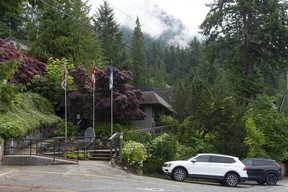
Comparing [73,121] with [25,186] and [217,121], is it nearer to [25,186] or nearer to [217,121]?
[217,121]

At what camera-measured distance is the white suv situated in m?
20.3

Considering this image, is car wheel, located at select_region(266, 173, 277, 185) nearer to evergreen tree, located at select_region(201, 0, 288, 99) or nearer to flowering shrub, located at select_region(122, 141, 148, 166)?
flowering shrub, located at select_region(122, 141, 148, 166)

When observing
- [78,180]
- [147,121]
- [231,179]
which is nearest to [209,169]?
[231,179]

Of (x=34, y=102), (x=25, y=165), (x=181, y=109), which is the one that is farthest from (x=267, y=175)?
(x=34, y=102)

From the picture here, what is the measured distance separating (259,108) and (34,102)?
20.3m

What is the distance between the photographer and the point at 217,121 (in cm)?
2745

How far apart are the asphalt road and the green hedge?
3424mm

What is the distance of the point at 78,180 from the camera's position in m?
16.2

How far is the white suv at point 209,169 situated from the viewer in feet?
66.7

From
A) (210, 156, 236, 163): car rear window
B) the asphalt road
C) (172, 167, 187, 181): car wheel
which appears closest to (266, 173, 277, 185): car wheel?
(210, 156, 236, 163): car rear window

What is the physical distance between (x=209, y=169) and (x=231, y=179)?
1.35 m

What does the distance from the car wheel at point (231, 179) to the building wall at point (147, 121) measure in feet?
46.5

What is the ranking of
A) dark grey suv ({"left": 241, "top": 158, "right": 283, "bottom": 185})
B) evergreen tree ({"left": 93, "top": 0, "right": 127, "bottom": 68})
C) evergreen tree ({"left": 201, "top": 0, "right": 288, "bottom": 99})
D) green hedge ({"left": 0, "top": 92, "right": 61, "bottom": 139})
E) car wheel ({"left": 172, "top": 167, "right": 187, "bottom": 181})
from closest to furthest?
car wheel ({"left": 172, "top": 167, "right": 187, "bottom": 181})
green hedge ({"left": 0, "top": 92, "right": 61, "bottom": 139})
dark grey suv ({"left": 241, "top": 158, "right": 283, "bottom": 185})
evergreen tree ({"left": 201, "top": 0, "right": 288, "bottom": 99})
evergreen tree ({"left": 93, "top": 0, "right": 127, "bottom": 68})

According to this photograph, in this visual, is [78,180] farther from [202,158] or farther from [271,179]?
[271,179]
